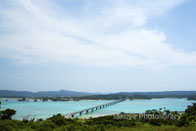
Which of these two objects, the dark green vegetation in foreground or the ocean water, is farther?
the ocean water

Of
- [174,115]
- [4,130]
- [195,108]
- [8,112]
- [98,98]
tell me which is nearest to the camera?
[4,130]

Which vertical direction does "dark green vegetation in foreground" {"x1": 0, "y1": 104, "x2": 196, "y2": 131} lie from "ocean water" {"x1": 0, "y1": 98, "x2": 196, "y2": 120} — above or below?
above

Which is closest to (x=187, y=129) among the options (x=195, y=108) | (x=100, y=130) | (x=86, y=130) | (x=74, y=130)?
(x=100, y=130)

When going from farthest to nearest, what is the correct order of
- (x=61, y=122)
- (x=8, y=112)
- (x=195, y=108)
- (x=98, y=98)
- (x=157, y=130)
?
1. (x=98, y=98)
2. (x=195, y=108)
3. (x=8, y=112)
4. (x=61, y=122)
5. (x=157, y=130)

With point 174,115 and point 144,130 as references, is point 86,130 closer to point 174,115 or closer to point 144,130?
point 144,130

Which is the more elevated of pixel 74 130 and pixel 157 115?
pixel 74 130

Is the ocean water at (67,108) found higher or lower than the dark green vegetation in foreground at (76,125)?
lower

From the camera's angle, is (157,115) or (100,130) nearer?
(100,130)

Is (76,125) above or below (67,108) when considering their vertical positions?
above

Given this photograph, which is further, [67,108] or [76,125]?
[67,108]

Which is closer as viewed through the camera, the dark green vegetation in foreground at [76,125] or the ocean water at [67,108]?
the dark green vegetation in foreground at [76,125]
